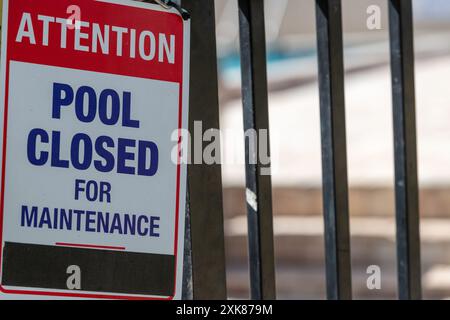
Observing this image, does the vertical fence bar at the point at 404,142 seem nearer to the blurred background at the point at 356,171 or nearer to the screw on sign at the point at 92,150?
the blurred background at the point at 356,171

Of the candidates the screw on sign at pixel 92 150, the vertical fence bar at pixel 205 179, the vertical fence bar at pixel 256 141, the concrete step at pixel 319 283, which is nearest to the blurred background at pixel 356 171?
the concrete step at pixel 319 283

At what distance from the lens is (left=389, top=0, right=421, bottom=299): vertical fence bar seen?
6.25ft

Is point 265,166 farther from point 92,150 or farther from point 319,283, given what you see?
point 319,283

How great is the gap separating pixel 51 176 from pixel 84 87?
0.51ft

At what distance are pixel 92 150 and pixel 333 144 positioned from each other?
0.63 meters

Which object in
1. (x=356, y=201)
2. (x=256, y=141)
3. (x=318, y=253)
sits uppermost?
(x=356, y=201)

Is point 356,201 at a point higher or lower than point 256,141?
higher

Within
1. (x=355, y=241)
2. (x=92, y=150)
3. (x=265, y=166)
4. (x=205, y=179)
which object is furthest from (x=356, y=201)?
(x=92, y=150)

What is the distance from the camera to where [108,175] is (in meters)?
1.33

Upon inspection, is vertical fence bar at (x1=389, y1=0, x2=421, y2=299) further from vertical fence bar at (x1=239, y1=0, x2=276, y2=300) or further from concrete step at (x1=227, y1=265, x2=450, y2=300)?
concrete step at (x1=227, y1=265, x2=450, y2=300)

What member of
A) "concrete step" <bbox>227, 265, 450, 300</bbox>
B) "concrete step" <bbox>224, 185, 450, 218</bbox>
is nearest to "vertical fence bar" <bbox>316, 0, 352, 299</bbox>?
"concrete step" <bbox>227, 265, 450, 300</bbox>

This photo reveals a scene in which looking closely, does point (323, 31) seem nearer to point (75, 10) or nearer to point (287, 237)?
point (75, 10)

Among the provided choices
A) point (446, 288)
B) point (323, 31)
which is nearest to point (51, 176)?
point (323, 31)

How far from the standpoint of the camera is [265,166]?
1656 mm
